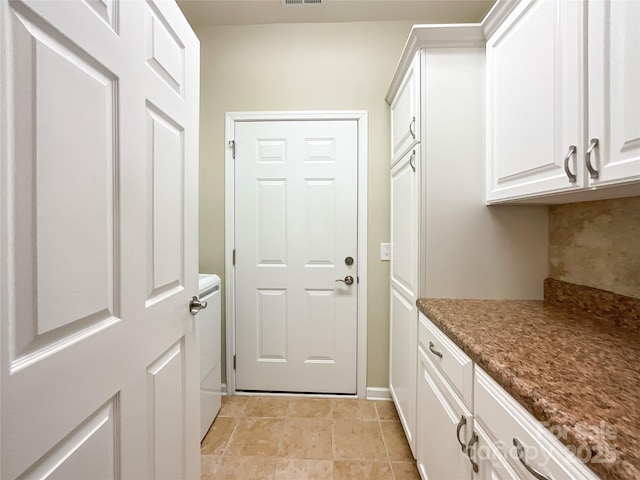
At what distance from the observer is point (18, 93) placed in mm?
466

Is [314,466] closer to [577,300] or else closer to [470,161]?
[577,300]

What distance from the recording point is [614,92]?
75 centimetres

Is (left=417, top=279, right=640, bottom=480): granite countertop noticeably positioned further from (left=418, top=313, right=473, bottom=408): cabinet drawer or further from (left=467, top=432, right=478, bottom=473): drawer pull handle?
(left=467, top=432, right=478, bottom=473): drawer pull handle

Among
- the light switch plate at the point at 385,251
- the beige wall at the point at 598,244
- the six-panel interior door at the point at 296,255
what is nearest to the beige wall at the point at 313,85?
the light switch plate at the point at 385,251

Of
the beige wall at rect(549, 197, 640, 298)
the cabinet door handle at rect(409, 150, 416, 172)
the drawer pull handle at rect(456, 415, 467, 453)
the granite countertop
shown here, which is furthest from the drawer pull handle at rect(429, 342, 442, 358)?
the cabinet door handle at rect(409, 150, 416, 172)

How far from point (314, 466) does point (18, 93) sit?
1823 millimetres

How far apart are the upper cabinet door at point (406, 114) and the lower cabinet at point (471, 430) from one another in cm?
95

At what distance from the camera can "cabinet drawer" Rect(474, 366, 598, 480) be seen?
538mm

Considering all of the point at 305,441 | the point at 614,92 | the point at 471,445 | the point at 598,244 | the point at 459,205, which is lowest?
the point at 305,441

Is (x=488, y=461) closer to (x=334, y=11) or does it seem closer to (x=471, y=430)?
(x=471, y=430)

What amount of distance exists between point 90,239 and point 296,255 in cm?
153

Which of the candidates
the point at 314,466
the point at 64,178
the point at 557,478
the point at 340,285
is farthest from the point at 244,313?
the point at 557,478

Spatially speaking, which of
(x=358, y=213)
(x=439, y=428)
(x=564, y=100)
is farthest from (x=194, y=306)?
(x=564, y=100)

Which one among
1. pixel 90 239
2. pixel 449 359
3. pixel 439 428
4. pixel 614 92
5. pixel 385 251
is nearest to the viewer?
pixel 90 239
